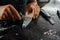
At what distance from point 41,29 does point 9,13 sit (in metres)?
0.15

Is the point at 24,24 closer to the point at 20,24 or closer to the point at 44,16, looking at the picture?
the point at 20,24

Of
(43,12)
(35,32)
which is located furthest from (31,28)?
(43,12)

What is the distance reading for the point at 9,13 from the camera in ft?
2.00

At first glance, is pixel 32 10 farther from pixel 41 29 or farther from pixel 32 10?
pixel 41 29

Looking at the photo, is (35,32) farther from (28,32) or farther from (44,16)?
(44,16)

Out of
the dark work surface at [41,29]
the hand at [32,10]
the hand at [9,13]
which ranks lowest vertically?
the dark work surface at [41,29]

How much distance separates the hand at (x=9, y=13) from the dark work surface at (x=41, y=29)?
0.23 feet

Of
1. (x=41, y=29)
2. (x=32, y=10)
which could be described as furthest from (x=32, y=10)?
(x=41, y=29)

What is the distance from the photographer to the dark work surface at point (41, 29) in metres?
0.56

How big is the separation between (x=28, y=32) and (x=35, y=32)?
0.03 m

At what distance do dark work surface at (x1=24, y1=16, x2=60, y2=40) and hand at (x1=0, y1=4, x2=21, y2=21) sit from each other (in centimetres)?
7

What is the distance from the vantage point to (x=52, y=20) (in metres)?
0.69

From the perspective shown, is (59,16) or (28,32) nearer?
(28,32)

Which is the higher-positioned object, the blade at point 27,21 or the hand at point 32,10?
the hand at point 32,10
